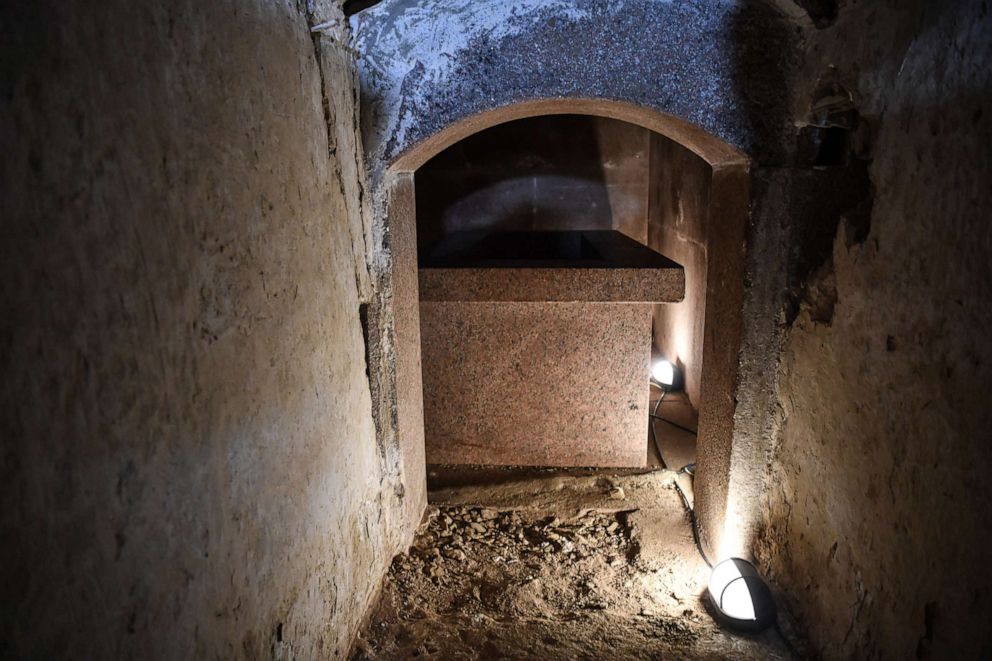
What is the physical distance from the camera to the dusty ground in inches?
86.6

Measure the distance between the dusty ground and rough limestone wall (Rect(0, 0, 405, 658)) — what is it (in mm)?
424

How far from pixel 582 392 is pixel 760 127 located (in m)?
1.72

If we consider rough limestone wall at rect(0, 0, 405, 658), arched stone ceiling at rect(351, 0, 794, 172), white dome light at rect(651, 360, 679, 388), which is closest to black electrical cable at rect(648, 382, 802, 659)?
white dome light at rect(651, 360, 679, 388)

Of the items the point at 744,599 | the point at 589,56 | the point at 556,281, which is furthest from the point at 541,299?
the point at 744,599

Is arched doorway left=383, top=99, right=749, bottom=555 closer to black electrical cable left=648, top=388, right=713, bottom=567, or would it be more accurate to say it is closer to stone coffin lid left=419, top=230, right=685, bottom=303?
black electrical cable left=648, top=388, right=713, bottom=567

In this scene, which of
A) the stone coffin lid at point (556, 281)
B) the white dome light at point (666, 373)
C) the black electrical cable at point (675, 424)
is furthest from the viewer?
the white dome light at point (666, 373)

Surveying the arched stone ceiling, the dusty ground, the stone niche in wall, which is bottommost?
the dusty ground

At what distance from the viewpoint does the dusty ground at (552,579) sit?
220 centimetres

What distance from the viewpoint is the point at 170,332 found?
1.18m

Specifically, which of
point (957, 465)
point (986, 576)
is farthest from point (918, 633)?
point (957, 465)

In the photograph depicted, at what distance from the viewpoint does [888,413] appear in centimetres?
164

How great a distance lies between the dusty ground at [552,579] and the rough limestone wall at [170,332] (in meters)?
0.42

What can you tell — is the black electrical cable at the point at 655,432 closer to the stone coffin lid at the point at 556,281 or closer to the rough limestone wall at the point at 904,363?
the stone coffin lid at the point at 556,281

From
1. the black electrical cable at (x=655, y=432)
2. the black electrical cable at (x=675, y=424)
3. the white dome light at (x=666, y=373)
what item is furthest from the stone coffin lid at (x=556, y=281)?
the white dome light at (x=666, y=373)
